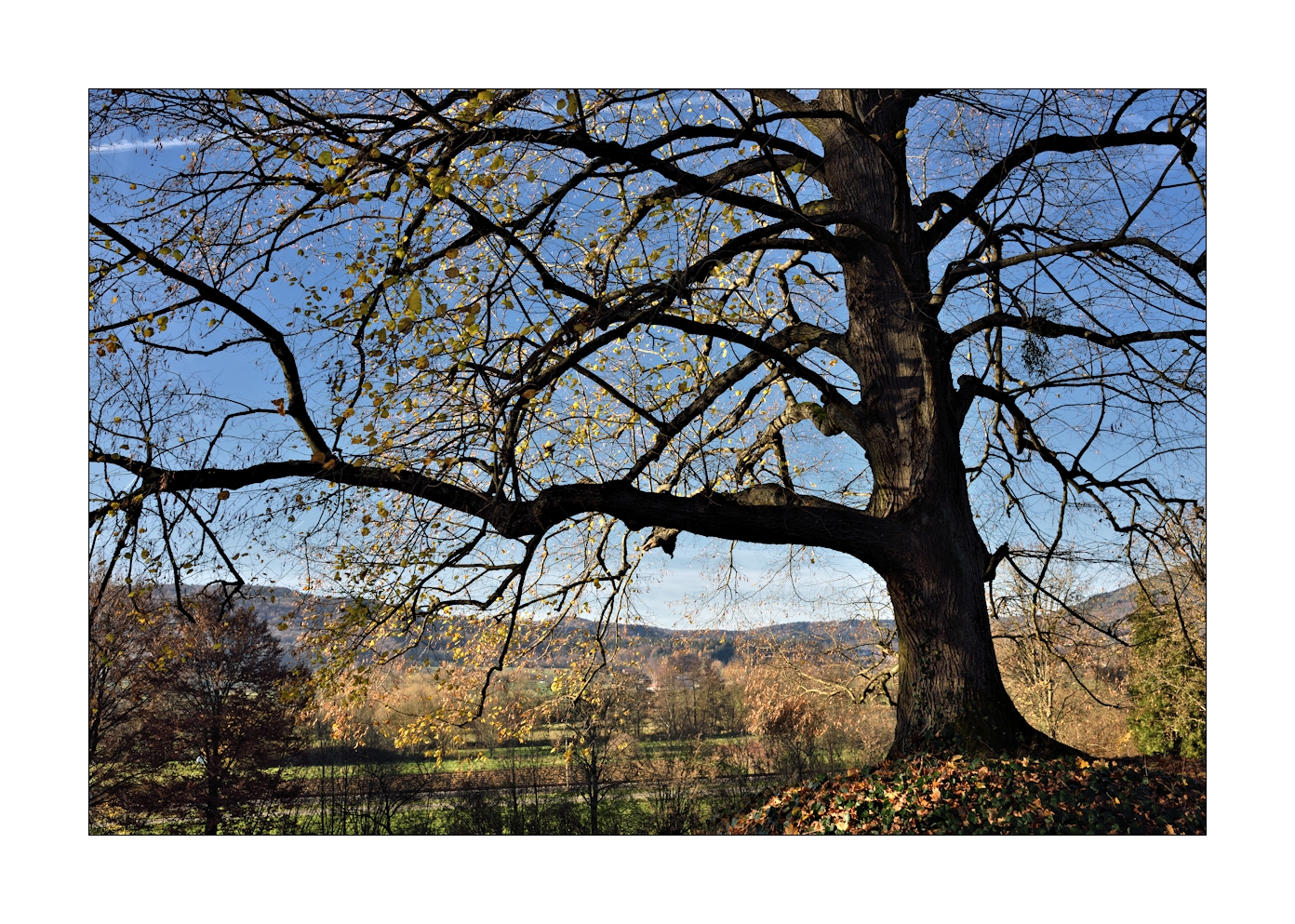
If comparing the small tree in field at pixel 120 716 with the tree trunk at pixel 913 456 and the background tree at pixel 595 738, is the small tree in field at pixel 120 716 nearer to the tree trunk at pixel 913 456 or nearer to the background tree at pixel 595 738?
the background tree at pixel 595 738

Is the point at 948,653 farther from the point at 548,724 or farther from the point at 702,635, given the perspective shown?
the point at 548,724

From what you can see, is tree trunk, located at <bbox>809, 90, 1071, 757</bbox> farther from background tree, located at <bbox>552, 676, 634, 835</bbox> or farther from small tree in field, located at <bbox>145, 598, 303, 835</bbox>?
small tree in field, located at <bbox>145, 598, 303, 835</bbox>

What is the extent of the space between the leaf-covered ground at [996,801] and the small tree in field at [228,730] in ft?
15.1

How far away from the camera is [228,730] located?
25.2ft

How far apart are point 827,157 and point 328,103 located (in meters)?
3.94

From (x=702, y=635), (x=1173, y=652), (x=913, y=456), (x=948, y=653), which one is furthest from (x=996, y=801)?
(x=1173, y=652)

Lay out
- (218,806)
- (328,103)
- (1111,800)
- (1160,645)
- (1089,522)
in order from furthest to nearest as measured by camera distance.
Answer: (1160,645)
(218,806)
(1089,522)
(328,103)
(1111,800)

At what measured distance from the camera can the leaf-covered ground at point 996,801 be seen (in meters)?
4.64

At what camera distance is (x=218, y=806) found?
760 cm

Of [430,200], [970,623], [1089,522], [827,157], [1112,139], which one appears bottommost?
[970,623]

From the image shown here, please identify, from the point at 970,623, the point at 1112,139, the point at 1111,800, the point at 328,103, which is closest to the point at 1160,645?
the point at 970,623

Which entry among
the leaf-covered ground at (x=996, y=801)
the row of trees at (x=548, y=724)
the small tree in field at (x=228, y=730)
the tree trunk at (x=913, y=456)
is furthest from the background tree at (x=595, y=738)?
the tree trunk at (x=913, y=456)

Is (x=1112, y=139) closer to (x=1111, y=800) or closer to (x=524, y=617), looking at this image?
(x=1111, y=800)

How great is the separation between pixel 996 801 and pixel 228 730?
6561mm
